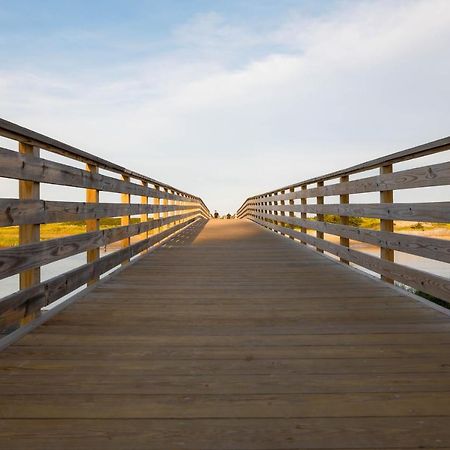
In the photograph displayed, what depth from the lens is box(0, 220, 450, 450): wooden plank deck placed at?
1.57 m

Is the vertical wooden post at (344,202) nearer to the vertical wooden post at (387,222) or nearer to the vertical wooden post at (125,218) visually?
the vertical wooden post at (387,222)

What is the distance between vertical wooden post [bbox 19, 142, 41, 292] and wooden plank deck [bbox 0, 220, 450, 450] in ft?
1.15

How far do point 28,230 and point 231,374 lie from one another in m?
1.84

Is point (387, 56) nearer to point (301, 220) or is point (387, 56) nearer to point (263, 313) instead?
point (301, 220)

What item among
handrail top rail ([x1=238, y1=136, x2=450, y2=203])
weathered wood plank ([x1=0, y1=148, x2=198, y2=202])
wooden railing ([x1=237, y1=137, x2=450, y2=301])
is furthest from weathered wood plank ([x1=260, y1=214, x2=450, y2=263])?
weathered wood plank ([x1=0, y1=148, x2=198, y2=202])

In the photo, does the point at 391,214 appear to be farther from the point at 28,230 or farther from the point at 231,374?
the point at 28,230

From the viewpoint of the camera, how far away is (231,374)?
210cm

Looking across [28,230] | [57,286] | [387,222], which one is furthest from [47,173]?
[387,222]

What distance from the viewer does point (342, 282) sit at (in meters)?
4.61

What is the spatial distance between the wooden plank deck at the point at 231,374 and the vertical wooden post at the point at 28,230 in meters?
0.35

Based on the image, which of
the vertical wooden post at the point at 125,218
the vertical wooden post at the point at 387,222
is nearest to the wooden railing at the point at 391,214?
the vertical wooden post at the point at 387,222

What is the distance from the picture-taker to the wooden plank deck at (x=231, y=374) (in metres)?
1.57

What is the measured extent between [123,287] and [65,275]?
94 centimetres

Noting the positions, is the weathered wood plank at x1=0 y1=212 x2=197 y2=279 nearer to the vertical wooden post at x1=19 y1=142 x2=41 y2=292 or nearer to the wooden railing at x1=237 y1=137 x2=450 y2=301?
the vertical wooden post at x1=19 y1=142 x2=41 y2=292
